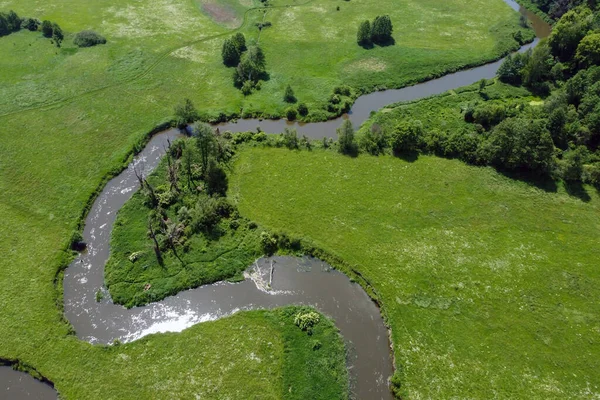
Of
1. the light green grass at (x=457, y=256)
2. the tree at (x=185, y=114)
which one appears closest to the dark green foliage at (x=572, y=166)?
the light green grass at (x=457, y=256)

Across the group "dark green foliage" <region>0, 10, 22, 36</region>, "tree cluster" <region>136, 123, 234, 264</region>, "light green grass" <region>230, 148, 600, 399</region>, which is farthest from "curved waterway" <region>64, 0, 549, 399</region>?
"dark green foliage" <region>0, 10, 22, 36</region>

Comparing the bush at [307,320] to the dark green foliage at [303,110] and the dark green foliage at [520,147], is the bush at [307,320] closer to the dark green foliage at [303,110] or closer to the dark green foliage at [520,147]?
the dark green foliage at [520,147]

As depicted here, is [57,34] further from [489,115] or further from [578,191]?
[578,191]

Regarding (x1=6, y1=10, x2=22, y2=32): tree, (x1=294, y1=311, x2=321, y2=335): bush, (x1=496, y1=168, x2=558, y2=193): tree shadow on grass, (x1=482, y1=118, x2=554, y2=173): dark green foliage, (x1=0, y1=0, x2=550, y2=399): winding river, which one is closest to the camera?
(x1=0, y1=0, x2=550, y2=399): winding river

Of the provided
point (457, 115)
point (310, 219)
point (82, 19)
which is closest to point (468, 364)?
point (310, 219)

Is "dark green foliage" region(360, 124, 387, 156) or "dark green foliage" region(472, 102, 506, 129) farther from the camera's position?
"dark green foliage" region(472, 102, 506, 129)

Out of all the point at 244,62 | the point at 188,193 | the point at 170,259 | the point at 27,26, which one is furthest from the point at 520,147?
the point at 27,26

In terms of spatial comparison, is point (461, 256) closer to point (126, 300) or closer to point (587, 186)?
point (587, 186)

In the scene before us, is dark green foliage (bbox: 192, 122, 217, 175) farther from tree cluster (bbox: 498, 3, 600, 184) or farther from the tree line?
the tree line

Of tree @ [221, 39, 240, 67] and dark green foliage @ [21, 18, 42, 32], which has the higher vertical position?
dark green foliage @ [21, 18, 42, 32]
